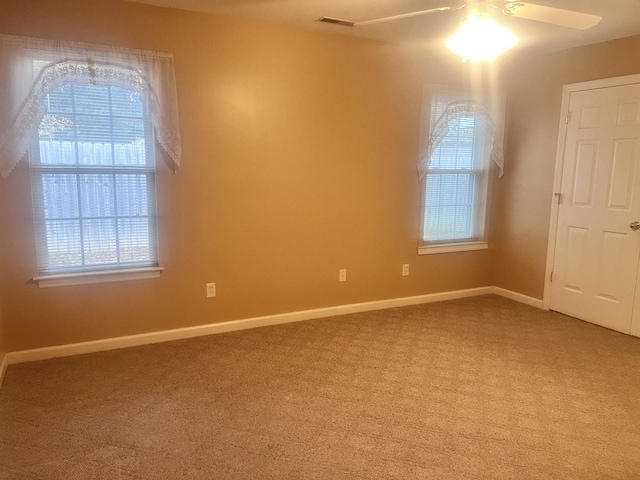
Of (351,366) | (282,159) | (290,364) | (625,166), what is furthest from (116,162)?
(625,166)

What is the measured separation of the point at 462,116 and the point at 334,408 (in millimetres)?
3025

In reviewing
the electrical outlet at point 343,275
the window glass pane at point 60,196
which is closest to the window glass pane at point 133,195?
the window glass pane at point 60,196

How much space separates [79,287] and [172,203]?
85cm

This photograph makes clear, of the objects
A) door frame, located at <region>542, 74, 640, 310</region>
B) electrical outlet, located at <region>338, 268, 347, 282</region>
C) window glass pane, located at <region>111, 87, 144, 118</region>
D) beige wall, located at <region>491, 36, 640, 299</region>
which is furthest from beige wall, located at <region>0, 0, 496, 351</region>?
door frame, located at <region>542, 74, 640, 310</region>

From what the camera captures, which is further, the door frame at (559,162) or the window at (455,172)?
the window at (455,172)

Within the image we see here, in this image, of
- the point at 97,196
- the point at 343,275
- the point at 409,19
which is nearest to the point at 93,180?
the point at 97,196

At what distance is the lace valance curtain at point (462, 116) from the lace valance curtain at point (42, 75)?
2.41 meters

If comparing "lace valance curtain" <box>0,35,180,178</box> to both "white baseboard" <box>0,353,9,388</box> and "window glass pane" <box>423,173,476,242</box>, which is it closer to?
"white baseboard" <box>0,353,9,388</box>

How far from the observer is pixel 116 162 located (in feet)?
10.5

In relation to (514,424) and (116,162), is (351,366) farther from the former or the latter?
(116,162)

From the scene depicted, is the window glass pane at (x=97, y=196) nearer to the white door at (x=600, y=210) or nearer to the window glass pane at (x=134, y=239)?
the window glass pane at (x=134, y=239)

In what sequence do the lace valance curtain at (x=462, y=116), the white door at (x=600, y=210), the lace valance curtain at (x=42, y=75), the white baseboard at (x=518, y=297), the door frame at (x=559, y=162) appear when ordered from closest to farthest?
the lace valance curtain at (x=42, y=75) < the white door at (x=600, y=210) < the door frame at (x=559, y=162) < the lace valance curtain at (x=462, y=116) < the white baseboard at (x=518, y=297)

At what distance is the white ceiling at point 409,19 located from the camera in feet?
9.82

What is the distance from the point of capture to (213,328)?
3.70 metres
